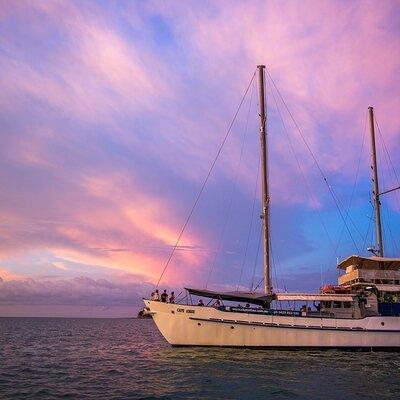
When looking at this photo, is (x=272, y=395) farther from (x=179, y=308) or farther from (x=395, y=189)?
(x=395, y=189)

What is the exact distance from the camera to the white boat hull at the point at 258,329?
35.5 meters

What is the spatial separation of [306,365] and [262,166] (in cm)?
1848

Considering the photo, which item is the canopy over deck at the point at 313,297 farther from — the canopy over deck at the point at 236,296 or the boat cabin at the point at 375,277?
the boat cabin at the point at 375,277

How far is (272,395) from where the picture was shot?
20.6m

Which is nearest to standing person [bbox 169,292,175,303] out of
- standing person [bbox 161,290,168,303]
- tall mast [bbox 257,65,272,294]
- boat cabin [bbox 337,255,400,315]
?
standing person [bbox 161,290,168,303]

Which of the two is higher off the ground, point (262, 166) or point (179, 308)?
point (262, 166)

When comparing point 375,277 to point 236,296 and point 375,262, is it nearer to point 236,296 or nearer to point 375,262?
point 375,262

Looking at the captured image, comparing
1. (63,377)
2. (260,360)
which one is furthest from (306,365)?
(63,377)

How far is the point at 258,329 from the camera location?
35.6 m

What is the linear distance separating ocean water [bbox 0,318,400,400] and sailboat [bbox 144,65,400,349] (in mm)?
1011

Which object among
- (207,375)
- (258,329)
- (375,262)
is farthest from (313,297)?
(207,375)

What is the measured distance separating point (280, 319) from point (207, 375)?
12.3 m

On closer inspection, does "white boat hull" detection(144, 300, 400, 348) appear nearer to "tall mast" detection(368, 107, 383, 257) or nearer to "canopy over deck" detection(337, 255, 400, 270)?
"canopy over deck" detection(337, 255, 400, 270)

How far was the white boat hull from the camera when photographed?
1398 inches
